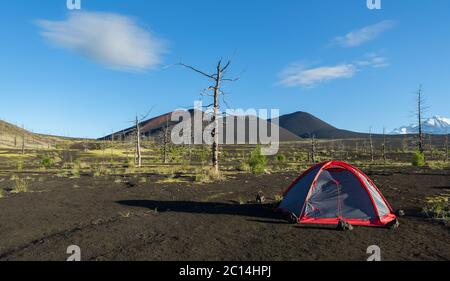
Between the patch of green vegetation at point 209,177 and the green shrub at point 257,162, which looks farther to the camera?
the green shrub at point 257,162

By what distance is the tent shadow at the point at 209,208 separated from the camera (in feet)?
37.8

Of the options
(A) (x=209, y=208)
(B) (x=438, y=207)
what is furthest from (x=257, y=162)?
(B) (x=438, y=207)

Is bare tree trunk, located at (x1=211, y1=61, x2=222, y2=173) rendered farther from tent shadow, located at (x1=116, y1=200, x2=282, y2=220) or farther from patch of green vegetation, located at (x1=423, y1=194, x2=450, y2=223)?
patch of green vegetation, located at (x1=423, y1=194, x2=450, y2=223)

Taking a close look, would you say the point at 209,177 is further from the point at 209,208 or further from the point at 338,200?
the point at 338,200

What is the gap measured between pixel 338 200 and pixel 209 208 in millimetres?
4904

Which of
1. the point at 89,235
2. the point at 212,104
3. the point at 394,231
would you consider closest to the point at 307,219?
the point at 394,231

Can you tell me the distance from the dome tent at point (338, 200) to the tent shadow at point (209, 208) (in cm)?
105

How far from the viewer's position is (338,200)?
402 inches

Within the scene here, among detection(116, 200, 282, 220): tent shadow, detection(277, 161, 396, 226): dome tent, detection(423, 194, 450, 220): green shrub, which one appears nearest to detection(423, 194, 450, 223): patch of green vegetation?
detection(423, 194, 450, 220): green shrub

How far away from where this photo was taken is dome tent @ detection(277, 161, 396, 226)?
9914mm

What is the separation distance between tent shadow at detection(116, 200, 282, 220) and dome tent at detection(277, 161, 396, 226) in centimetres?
105

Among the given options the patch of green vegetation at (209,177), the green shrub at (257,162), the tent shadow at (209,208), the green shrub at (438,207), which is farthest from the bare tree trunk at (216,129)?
the green shrub at (438,207)

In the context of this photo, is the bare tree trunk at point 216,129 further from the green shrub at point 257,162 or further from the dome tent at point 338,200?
the dome tent at point 338,200

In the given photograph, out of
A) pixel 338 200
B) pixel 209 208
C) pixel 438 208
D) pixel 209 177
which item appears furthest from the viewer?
pixel 209 177
